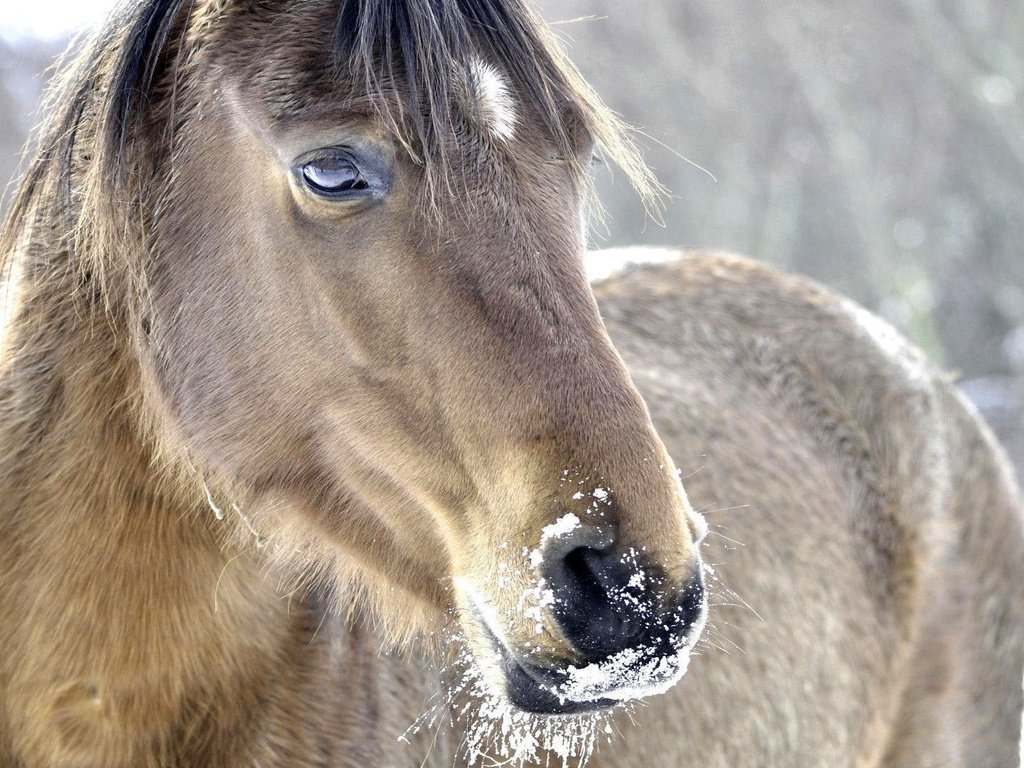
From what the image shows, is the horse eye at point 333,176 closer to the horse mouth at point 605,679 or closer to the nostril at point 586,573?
the nostril at point 586,573

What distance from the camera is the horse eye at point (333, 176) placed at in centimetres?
202

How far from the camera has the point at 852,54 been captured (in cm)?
1242

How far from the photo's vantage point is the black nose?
169 centimetres

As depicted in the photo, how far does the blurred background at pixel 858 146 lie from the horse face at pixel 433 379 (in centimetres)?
800

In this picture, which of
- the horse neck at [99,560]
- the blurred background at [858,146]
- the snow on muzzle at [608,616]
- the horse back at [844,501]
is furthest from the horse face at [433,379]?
the blurred background at [858,146]

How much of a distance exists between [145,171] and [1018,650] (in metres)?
3.75

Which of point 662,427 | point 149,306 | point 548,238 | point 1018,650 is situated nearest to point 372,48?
point 548,238

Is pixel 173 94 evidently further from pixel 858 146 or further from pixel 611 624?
pixel 858 146

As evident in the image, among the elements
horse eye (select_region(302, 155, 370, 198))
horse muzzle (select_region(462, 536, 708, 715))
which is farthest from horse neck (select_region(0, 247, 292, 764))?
horse muzzle (select_region(462, 536, 708, 715))

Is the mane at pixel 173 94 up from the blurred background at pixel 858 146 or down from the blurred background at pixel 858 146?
up

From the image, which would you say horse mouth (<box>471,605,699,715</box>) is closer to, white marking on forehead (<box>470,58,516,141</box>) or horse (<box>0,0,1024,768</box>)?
horse (<box>0,0,1024,768</box>)

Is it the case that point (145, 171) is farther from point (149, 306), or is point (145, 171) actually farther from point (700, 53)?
point (700, 53)

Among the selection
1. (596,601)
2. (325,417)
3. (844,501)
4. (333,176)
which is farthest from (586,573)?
(844,501)

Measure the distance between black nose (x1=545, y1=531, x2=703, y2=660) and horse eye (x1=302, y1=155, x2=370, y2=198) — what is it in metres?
0.83
